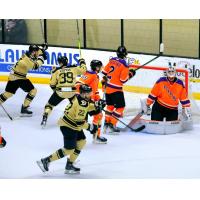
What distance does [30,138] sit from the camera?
7.00 metres

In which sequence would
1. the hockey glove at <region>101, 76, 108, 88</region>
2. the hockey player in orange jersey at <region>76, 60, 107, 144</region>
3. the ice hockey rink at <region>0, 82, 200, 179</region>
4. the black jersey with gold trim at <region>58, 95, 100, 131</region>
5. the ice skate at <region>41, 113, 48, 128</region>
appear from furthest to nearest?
the hockey glove at <region>101, 76, 108, 88</region>
the ice skate at <region>41, 113, 48, 128</region>
the hockey player in orange jersey at <region>76, 60, 107, 144</region>
the ice hockey rink at <region>0, 82, 200, 179</region>
the black jersey with gold trim at <region>58, 95, 100, 131</region>

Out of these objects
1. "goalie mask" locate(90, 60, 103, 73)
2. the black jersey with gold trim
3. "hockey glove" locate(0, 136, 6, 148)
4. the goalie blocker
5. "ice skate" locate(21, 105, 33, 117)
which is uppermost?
"goalie mask" locate(90, 60, 103, 73)

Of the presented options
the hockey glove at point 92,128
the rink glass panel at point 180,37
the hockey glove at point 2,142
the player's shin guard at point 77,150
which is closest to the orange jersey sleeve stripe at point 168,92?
the rink glass panel at point 180,37

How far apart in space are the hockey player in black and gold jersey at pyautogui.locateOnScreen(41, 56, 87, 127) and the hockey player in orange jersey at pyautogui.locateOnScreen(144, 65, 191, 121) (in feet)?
2.20

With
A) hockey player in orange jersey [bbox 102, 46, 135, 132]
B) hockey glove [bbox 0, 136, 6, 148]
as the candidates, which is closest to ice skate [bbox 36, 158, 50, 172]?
hockey glove [bbox 0, 136, 6, 148]

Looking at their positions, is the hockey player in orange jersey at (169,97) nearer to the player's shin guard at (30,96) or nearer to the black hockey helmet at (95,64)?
the black hockey helmet at (95,64)

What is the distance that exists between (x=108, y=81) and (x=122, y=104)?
0.23 metres

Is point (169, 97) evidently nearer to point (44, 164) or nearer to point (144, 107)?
point (144, 107)

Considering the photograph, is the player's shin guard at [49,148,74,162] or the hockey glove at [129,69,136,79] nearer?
the player's shin guard at [49,148,74,162]

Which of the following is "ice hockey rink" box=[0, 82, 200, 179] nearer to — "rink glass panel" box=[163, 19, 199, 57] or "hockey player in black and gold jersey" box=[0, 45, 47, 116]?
"hockey player in black and gold jersey" box=[0, 45, 47, 116]

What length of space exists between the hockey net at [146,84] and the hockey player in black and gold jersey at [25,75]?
0.82 metres

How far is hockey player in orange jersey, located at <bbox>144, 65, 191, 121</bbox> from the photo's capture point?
23.8 feet
